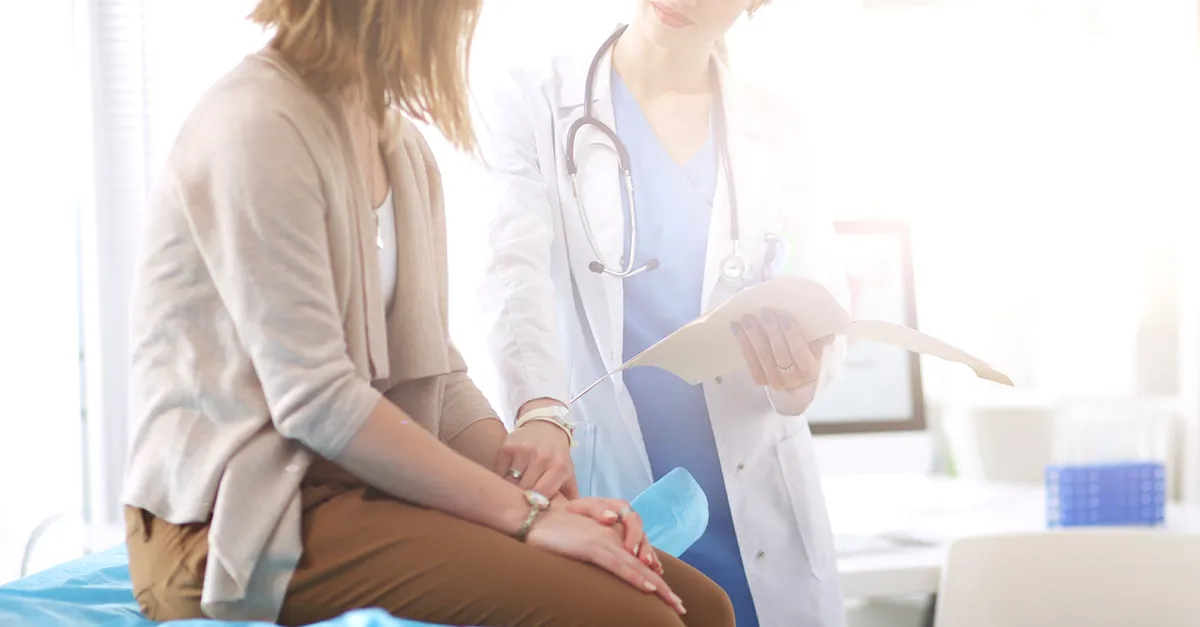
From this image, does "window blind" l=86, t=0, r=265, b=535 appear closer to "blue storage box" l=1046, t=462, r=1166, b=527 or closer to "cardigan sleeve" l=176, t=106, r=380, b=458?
"cardigan sleeve" l=176, t=106, r=380, b=458

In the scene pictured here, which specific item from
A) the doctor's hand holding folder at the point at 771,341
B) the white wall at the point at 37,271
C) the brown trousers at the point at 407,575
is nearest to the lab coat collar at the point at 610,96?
the doctor's hand holding folder at the point at 771,341

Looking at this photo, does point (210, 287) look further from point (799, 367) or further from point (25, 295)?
point (25, 295)

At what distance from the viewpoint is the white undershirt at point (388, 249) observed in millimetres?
858

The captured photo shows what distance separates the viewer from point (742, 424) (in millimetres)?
1363

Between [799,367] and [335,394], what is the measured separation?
0.60 m

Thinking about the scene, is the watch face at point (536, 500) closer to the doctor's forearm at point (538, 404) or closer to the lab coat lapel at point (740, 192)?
the doctor's forearm at point (538, 404)

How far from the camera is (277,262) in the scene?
0.71 metres

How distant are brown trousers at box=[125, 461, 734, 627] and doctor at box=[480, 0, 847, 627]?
57 centimetres

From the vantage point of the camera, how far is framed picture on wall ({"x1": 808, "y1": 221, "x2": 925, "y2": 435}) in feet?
6.59

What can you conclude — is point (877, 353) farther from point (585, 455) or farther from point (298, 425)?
point (298, 425)

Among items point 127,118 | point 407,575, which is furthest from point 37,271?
point 407,575

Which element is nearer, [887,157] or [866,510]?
[866,510]

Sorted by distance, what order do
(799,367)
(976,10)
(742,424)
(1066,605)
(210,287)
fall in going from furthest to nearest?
(976,10)
(1066,605)
(742,424)
(799,367)
(210,287)

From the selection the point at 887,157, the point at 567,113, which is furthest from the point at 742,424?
the point at 887,157
